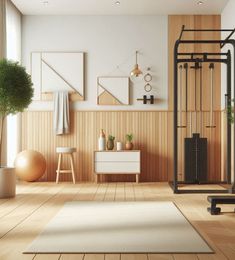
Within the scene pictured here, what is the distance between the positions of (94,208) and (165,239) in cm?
170

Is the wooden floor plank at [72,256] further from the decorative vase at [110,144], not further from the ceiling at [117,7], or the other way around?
the ceiling at [117,7]

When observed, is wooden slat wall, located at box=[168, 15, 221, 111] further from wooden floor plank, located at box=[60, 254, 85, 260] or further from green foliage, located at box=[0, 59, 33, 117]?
wooden floor plank, located at box=[60, 254, 85, 260]

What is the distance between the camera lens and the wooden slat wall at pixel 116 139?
8484mm

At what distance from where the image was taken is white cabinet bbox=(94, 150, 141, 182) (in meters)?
8.03

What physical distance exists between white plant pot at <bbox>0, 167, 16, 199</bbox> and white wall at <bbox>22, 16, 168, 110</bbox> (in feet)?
→ 9.24

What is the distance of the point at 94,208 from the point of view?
16.3ft

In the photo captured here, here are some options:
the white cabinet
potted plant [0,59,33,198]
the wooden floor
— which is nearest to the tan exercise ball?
the wooden floor

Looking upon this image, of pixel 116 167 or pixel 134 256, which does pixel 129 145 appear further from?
pixel 134 256

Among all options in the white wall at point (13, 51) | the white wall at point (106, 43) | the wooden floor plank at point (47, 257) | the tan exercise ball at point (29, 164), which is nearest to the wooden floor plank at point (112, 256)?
the wooden floor plank at point (47, 257)

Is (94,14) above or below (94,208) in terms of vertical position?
above

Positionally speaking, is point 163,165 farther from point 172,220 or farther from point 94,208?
point 172,220

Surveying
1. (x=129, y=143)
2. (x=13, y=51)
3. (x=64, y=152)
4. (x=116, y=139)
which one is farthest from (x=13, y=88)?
(x=116, y=139)

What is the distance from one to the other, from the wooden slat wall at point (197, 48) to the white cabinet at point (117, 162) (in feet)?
3.82

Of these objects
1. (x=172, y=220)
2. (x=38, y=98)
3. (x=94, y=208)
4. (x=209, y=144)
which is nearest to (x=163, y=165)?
(x=209, y=144)
